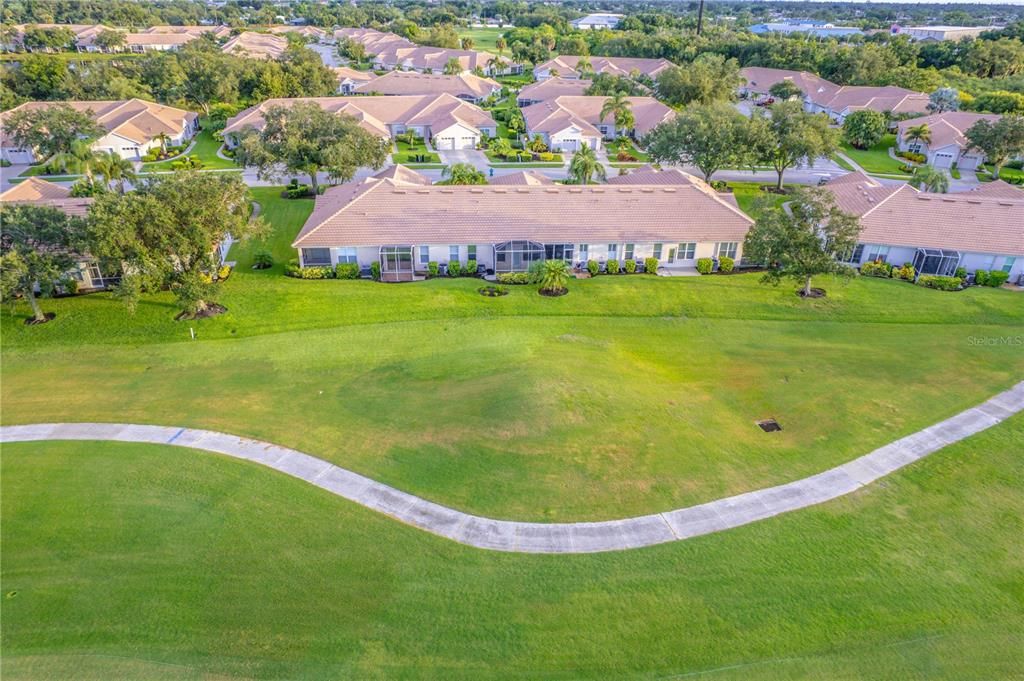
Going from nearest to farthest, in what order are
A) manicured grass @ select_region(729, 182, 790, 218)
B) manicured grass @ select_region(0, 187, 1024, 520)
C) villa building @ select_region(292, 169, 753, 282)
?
1. manicured grass @ select_region(0, 187, 1024, 520)
2. villa building @ select_region(292, 169, 753, 282)
3. manicured grass @ select_region(729, 182, 790, 218)

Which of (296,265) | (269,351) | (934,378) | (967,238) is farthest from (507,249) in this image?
(967,238)

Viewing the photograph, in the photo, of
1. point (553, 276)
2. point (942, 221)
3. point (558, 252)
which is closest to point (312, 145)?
point (558, 252)

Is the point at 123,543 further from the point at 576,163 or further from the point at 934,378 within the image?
the point at 576,163

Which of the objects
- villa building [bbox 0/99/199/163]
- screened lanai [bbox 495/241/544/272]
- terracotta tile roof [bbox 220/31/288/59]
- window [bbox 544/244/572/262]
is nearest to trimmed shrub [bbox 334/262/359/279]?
screened lanai [bbox 495/241/544/272]

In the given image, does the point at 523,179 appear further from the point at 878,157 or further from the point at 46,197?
the point at 878,157

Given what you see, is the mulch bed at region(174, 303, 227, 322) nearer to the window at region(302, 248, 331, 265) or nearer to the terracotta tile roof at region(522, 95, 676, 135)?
the window at region(302, 248, 331, 265)
